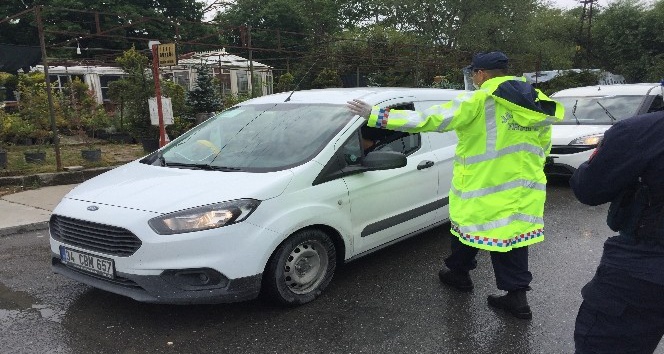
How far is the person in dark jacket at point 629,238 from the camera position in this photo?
169 centimetres

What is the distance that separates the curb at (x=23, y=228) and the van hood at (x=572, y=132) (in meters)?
7.05

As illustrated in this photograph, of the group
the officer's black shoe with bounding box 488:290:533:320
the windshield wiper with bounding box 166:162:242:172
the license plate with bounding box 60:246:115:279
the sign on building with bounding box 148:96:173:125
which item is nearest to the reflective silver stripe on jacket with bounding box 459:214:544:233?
the officer's black shoe with bounding box 488:290:533:320

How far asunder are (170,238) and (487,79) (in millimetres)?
2293

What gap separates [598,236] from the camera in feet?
16.9

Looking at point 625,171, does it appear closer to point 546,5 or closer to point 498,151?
point 498,151

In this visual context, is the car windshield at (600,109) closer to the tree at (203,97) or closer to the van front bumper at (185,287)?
the van front bumper at (185,287)

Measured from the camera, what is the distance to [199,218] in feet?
10.0

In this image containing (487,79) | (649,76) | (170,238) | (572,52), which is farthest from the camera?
(572,52)

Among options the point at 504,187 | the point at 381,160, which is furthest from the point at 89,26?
the point at 504,187

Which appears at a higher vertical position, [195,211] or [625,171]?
[625,171]

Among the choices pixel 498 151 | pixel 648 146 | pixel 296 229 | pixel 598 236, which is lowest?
pixel 598 236

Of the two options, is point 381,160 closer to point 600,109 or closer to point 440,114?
point 440,114

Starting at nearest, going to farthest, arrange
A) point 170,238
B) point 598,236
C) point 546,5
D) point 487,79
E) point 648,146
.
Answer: point 648,146, point 170,238, point 487,79, point 598,236, point 546,5

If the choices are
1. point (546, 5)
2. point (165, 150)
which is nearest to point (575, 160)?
point (165, 150)
